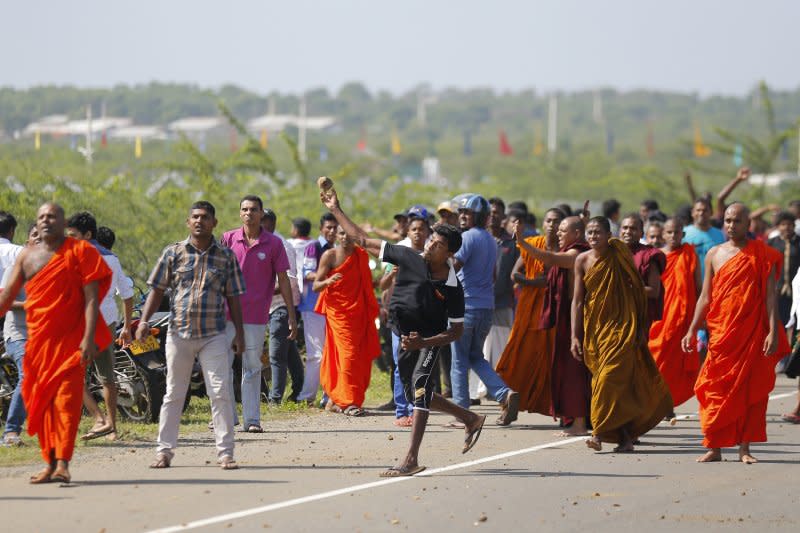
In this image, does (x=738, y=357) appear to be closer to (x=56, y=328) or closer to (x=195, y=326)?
(x=195, y=326)

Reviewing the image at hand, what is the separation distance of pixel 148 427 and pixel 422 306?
3359mm

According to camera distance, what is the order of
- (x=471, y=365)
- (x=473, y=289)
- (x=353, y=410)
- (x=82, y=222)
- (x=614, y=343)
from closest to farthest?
(x=82, y=222) → (x=614, y=343) → (x=471, y=365) → (x=473, y=289) → (x=353, y=410)

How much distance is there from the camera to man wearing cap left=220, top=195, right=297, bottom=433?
41.7 feet

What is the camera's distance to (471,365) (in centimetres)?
1395

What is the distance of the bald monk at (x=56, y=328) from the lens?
9844 mm

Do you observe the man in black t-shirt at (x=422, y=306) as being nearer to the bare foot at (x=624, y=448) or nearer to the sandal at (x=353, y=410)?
the bare foot at (x=624, y=448)

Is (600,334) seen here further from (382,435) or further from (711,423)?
(382,435)

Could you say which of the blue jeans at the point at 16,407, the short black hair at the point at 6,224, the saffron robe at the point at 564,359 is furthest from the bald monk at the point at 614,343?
the short black hair at the point at 6,224

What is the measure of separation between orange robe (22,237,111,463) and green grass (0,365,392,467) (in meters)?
1.03

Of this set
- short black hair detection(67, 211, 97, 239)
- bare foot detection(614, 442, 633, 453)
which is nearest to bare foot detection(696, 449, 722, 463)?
bare foot detection(614, 442, 633, 453)

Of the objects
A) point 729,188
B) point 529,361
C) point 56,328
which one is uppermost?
point 729,188

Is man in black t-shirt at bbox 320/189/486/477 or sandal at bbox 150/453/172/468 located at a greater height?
man in black t-shirt at bbox 320/189/486/477

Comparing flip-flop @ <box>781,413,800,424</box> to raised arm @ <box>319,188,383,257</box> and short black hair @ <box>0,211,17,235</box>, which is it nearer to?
raised arm @ <box>319,188,383,257</box>

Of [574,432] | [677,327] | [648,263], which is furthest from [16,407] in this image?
[677,327]
